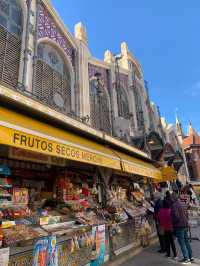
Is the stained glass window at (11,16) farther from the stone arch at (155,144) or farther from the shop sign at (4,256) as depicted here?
the stone arch at (155,144)

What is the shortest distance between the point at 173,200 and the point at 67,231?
3.25m

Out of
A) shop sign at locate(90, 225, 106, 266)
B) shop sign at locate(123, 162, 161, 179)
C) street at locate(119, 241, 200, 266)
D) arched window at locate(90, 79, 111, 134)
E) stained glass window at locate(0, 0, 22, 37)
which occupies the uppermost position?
stained glass window at locate(0, 0, 22, 37)

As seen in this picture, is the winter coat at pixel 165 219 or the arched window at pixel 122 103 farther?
Answer: the arched window at pixel 122 103

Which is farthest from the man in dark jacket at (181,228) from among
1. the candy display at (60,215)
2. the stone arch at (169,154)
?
the stone arch at (169,154)

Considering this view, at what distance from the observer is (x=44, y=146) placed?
11.4 ft

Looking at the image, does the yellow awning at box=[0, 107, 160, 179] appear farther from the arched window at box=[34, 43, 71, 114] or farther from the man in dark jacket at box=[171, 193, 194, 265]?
the arched window at box=[34, 43, 71, 114]

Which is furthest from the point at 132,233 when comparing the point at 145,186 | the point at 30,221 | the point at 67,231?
the point at 145,186

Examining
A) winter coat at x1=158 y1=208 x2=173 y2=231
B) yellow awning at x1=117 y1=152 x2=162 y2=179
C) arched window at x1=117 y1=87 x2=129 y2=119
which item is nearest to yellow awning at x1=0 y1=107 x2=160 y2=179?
yellow awning at x1=117 y1=152 x2=162 y2=179

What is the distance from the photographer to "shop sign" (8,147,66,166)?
4.33 metres

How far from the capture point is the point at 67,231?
13.2 ft

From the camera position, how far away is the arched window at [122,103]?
50.2ft

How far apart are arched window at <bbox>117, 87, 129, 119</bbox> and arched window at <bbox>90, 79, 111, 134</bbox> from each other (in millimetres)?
1131

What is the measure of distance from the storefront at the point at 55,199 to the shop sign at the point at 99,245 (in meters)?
0.02

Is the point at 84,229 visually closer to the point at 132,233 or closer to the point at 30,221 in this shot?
the point at 30,221
